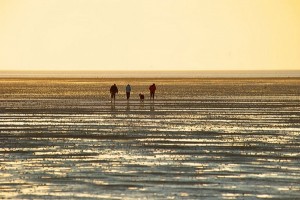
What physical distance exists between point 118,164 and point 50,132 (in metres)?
9.60

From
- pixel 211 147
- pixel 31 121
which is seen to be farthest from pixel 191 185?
pixel 31 121

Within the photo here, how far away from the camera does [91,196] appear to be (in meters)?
18.7

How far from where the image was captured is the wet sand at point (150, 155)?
1955 centimetres

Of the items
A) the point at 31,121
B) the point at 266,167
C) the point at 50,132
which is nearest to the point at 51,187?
the point at 266,167

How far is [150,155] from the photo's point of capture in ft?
83.5

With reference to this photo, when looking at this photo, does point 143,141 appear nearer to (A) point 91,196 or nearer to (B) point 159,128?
(B) point 159,128

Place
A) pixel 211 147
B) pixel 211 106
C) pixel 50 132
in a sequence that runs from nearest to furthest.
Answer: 1. pixel 211 147
2. pixel 50 132
3. pixel 211 106

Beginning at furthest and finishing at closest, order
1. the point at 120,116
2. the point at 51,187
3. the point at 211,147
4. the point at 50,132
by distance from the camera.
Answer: the point at 120,116, the point at 50,132, the point at 211,147, the point at 51,187

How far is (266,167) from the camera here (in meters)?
23.0

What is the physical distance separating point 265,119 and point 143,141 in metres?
10.7

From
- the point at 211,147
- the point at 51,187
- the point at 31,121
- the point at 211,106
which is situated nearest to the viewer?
the point at 51,187

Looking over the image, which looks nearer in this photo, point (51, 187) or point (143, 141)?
point (51, 187)

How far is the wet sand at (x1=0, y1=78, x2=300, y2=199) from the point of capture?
19547 millimetres

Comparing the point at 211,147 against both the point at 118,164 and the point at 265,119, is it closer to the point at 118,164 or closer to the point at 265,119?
the point at 118,164
